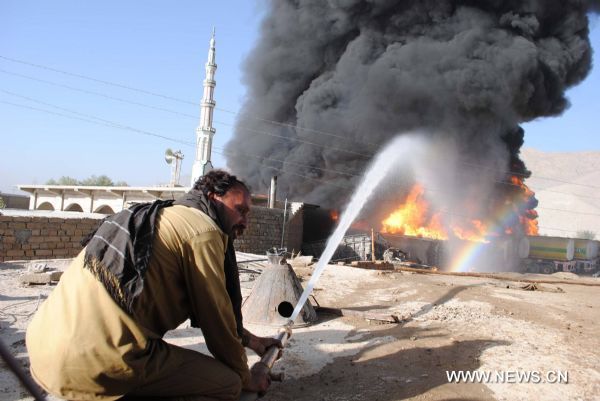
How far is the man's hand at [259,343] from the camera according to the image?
3.00 metres

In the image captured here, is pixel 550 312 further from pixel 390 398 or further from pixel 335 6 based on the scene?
pixel 335 6

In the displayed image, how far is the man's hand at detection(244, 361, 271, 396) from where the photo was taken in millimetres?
2658

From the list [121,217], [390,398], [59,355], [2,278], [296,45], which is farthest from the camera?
[296,45]

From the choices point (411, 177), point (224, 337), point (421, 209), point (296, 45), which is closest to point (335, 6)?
point (296, 45)

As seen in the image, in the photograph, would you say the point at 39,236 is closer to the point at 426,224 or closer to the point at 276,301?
the point at 276,301

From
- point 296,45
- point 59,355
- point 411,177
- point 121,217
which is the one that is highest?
point 296,45

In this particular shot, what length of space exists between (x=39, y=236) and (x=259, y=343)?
32.2ft

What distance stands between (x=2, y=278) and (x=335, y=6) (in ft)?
117

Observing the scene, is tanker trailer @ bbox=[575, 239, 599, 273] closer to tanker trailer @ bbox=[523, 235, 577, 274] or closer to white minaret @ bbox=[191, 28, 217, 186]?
tanker trailer @ bbox=[523, 235, 577, 274]

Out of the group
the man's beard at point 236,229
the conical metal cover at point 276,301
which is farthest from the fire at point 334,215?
the man's beard at point 236,229

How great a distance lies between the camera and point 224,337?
230 cm

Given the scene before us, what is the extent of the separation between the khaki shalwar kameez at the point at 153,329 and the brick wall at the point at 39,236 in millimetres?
9625

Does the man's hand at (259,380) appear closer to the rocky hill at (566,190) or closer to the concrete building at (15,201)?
the concrete building at (15,201)

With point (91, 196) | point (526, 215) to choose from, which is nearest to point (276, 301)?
point (91, 196)
